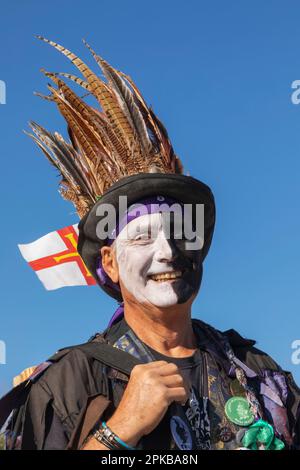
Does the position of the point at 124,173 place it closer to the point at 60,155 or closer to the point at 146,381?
the point at 60,155

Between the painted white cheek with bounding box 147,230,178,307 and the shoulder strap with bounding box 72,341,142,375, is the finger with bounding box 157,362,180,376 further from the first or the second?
the painted white cheek with bounding box 147,230,178,307

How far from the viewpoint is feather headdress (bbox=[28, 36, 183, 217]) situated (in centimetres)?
604

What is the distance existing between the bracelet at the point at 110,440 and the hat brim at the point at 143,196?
5.90 ft

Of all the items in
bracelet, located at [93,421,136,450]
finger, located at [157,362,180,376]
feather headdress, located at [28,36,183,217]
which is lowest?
bracelet, located at [93,421,136,450]

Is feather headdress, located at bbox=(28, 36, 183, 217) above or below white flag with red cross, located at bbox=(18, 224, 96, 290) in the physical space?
above

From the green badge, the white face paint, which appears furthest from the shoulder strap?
the green badge

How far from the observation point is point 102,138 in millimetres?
6164

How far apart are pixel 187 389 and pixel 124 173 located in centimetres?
194

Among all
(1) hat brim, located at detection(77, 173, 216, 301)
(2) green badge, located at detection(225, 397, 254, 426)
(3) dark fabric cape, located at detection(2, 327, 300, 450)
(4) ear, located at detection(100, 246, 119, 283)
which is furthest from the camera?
(4) ear, located at detection(100, 246, 119, 283)

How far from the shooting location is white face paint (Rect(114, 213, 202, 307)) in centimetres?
545

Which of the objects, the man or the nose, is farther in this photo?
the nose

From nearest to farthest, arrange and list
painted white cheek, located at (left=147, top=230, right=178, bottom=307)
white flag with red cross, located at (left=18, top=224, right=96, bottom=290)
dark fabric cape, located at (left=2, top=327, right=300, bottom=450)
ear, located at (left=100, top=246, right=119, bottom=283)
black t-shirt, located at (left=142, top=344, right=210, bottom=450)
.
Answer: dark fabric cape, located at (left=2, top=327, right=300, bottom=450) < black t-shirt, located at (left=142, top=344, right=210, bottom=450) < painted white cheek, located at (left=147, top=230, right=178, bottom=307) < ear, located at (left=100, top=246, right=119, bottom=283) < white flag with red cross, located at (left=18, top=224, right=96, bottom=290)

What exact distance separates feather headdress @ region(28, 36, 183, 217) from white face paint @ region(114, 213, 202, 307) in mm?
599
